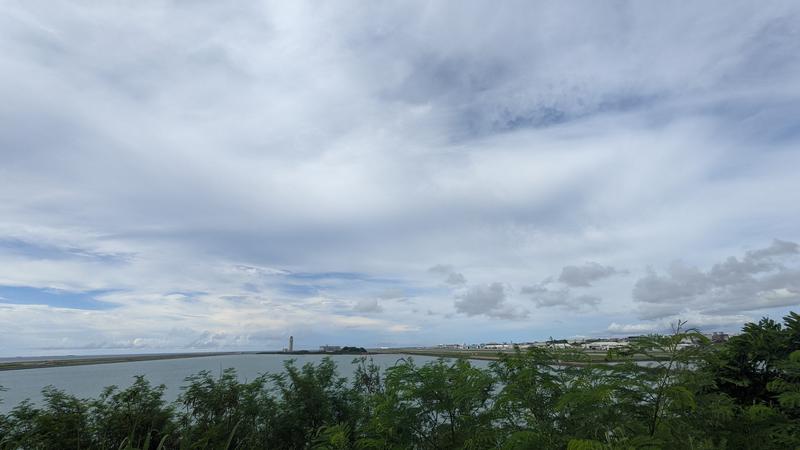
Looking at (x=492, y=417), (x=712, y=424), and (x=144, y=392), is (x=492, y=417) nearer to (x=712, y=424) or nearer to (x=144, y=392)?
(x=712, y=424)

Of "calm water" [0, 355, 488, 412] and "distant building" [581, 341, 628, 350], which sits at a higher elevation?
"distant building" [581, 341, 628, 350]

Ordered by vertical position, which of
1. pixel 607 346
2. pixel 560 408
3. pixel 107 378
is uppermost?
pixel 607 346

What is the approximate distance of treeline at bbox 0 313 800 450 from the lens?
3.94 m

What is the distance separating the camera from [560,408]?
13.7ft

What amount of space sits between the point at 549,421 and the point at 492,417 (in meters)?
1.08

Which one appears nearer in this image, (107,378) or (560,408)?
(560,408)

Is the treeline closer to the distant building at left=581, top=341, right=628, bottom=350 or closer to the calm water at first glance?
the distant building at left=581, top=341, right=628, bottom=350

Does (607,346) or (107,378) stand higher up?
(607,346)

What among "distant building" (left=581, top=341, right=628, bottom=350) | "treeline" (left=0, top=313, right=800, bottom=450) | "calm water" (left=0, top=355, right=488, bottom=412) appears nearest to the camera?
"treeline" (left=0, top=313, right=800, bottom=450)

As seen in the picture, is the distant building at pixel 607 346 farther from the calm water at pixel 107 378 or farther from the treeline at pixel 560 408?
the calm water at pixel 107 378

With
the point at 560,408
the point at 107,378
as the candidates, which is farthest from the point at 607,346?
the point at 107,378

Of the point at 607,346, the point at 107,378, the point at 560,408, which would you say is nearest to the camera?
the point at 560,408

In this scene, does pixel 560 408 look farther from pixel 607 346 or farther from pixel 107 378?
pixel 107 378

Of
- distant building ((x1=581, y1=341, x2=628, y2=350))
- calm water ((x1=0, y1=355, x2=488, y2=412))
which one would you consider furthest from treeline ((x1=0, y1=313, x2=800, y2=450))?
calm water ((x1=0, y1=355, x2=488, y2=412))
